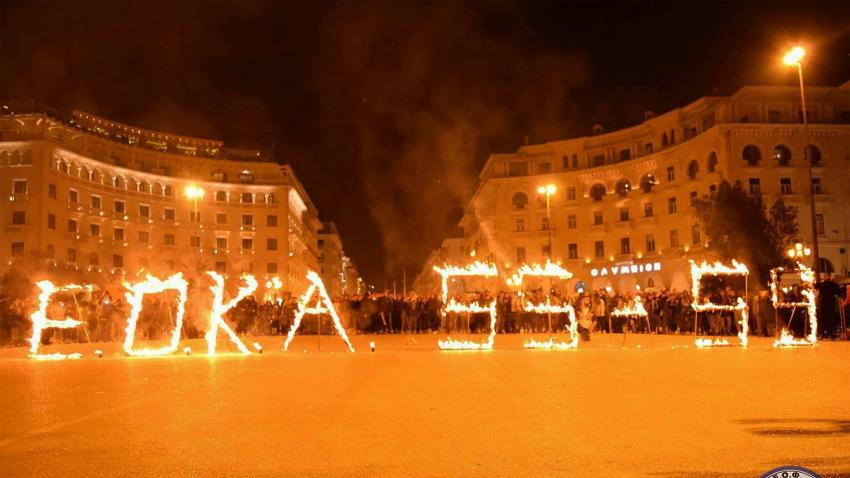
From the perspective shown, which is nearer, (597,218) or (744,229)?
(744,229)

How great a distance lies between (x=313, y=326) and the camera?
34.9m

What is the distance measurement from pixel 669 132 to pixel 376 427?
68411 mm

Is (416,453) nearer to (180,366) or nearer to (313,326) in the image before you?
(180,366)

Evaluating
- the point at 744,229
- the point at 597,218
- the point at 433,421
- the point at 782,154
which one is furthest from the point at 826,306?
the point at 597,218

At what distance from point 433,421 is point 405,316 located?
26694 millimetres

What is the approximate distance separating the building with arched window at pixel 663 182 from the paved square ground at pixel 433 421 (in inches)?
1576

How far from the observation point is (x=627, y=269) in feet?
235

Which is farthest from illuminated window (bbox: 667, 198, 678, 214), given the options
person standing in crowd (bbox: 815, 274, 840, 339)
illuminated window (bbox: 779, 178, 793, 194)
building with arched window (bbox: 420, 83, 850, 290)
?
person standing in crowd (bbox: 815, 274, 840, 339)

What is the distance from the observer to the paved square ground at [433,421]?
549 cm

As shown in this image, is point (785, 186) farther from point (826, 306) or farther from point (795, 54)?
point (826, 306)

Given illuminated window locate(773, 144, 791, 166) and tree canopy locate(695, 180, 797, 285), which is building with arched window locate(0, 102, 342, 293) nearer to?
tree canopy locate(695, 180, 797, 285)

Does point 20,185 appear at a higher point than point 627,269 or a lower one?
higher

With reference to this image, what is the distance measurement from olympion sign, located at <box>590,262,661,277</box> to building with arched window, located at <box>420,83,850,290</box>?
0.11 meters

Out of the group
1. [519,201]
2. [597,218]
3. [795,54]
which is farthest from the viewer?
[519,201]
